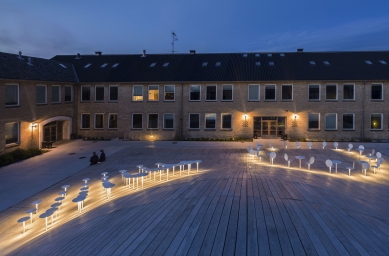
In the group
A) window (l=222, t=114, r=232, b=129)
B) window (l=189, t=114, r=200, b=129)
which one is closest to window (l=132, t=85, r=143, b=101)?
window (l=189, t=114, r=200, b=129)

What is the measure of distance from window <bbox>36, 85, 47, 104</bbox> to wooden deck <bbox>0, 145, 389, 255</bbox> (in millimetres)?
13909

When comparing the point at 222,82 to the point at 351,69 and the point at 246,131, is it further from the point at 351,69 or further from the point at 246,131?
the point at 351,69

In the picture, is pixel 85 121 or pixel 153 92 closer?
pixel 153 92

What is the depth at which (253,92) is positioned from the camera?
97.5 feet

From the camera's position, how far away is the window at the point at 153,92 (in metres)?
30.7

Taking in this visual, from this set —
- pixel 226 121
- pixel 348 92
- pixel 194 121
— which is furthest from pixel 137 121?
pixel 348 92

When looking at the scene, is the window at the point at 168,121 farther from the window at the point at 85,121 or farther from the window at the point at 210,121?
the window at the point at 85,121

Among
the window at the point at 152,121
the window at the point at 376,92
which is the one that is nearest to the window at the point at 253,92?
the window at the point at 152,121

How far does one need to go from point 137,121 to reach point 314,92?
1622cm

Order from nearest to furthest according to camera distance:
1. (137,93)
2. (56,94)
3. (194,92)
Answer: (56,94) < (194,92) < (137,93)

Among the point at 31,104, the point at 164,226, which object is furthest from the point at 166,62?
the point at 164,226

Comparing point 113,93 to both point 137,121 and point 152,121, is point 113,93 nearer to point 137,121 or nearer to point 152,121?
point 137,121

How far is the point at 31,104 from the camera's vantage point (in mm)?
23750

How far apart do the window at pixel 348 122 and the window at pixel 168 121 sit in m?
15.2
